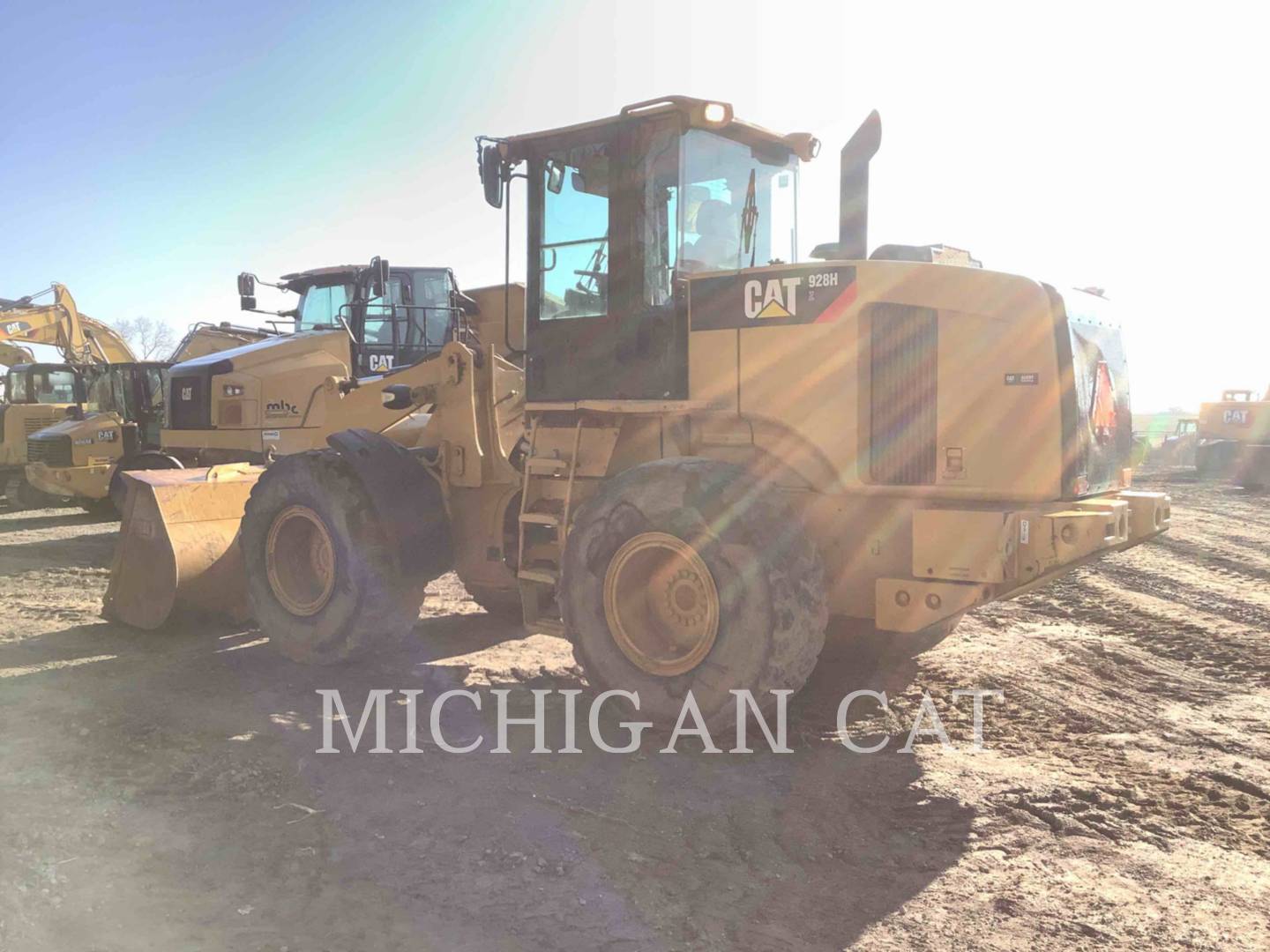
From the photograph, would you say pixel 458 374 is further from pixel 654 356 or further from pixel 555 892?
pixel 555 892

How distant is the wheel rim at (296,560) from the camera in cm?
646

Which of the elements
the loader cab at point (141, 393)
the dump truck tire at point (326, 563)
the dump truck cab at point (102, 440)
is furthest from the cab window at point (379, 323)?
the loader cab at point (141, 393)

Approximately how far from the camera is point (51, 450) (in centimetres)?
1608

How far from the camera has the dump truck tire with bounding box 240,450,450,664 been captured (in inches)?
239

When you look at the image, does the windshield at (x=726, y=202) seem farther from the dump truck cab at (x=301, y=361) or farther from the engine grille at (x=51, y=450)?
the engine grille at (x=51, y=450)

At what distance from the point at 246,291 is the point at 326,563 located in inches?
282

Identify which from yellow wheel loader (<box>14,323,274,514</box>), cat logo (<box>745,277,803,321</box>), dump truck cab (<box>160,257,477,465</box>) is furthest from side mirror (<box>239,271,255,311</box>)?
cat logo (<box>745,277,803,321</box>)

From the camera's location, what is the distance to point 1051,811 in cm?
407

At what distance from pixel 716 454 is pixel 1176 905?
2.82 meters

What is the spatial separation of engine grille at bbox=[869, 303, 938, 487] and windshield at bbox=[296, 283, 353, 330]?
338 inches

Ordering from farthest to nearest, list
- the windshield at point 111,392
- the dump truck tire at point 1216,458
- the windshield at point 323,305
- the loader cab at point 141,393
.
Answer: the dump truck tire at point 1216,458 → the windshield at point 111,392 → the loader cab at point 141,393 → the windshield at point 323,305

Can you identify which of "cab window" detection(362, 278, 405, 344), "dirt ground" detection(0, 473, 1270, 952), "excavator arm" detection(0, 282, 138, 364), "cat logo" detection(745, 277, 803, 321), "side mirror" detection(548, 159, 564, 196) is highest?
"excavator arm" detection(0, 282, 138, 364)

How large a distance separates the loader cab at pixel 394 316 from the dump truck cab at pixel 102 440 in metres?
5.73

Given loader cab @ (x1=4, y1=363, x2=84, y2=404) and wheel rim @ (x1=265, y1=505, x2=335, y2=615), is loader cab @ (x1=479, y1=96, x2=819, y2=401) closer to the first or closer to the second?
wheel rim @ (x1=265, y1=505, x2=335, y2=615)
